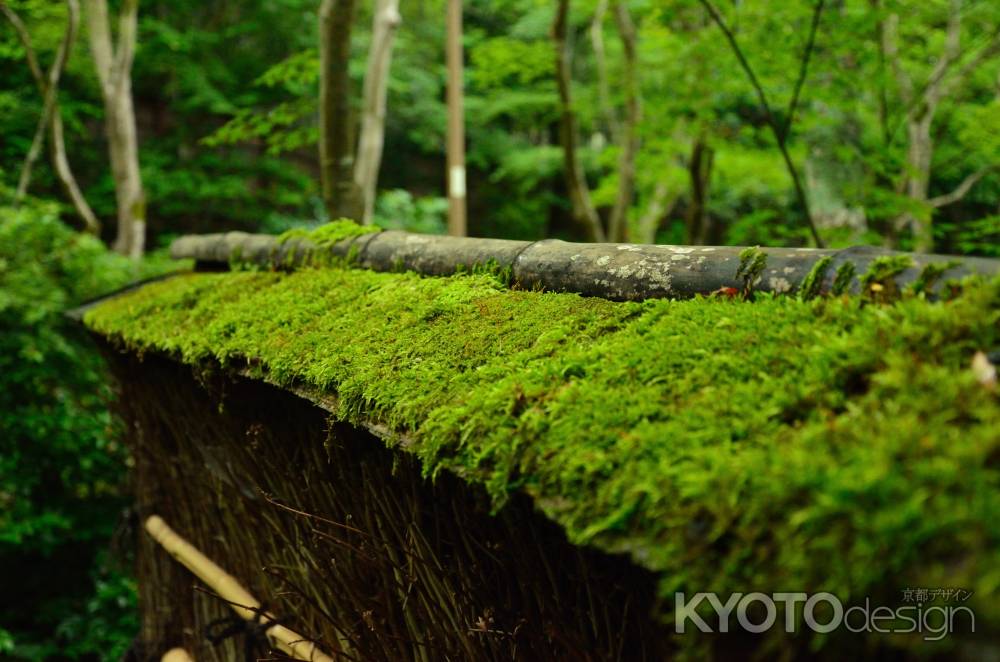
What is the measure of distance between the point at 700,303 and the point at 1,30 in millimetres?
15580

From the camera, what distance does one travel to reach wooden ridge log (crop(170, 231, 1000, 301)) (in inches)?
55.7

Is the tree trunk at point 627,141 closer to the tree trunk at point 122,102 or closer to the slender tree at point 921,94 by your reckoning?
the slender tree at point 921,94

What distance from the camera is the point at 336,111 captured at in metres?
5.19

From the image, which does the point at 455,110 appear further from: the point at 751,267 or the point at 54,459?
the point at 751,267

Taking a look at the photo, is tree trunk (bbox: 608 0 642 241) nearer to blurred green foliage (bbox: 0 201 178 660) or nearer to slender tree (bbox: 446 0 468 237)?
slender tree (bbox: 446 0 468 237)

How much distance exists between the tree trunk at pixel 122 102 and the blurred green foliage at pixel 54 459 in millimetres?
3904

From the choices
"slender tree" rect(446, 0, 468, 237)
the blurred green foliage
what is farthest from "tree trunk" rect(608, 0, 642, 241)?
the blurred green foliage

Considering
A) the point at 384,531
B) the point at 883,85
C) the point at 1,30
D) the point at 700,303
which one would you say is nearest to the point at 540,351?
the point at 700,303

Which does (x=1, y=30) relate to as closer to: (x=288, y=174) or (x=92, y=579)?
(x=288, y=174)

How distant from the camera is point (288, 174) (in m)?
17.0

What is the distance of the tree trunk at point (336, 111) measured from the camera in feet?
16.6

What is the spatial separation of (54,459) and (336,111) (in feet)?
13.8

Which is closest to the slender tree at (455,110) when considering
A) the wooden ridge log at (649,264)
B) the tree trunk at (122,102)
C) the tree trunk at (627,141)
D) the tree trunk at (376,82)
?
the tree trunk at (376,82)

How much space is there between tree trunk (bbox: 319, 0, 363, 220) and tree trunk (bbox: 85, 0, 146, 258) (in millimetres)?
6541
